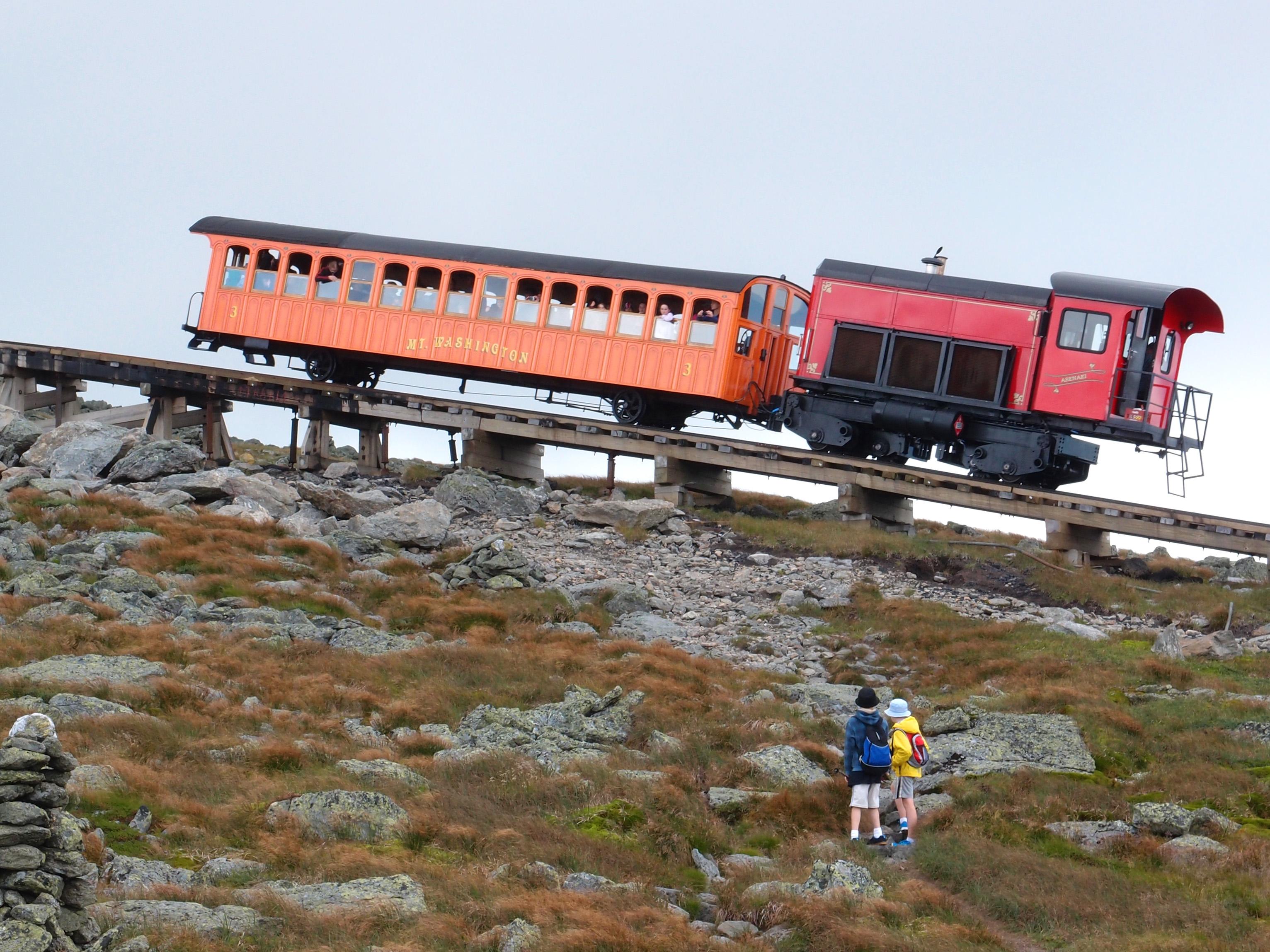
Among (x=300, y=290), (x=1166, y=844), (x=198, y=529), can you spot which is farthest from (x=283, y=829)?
(x=300, y=290)

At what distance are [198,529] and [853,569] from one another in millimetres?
11312

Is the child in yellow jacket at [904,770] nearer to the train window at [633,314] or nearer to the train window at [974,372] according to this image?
the train window at [974,372]

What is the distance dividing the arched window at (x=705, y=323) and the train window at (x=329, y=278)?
8.55m

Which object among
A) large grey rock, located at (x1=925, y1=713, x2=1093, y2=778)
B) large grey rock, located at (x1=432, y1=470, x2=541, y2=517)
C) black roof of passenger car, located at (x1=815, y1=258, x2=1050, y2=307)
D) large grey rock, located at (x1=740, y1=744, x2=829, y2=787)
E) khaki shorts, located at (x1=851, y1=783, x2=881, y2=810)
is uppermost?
black roof of passenger car, located at (x1=815, y1=258, x2=1050, y2=307)

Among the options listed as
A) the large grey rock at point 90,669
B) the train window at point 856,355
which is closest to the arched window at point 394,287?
the train window at point 856,355

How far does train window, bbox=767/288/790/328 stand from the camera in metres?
28.3

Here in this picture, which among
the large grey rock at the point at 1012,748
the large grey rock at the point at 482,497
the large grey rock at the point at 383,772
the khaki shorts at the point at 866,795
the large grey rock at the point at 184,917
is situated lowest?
the large grey rock at the point at 184,917

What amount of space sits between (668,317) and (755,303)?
187 centimetres

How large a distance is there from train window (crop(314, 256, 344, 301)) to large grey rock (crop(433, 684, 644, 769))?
16872 mm

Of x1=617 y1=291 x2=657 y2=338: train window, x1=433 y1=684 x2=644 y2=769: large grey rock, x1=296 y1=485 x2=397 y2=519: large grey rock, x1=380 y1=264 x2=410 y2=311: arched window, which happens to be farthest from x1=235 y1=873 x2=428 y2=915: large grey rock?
x1=380 y1=264 x2=410 y2=311: arched window

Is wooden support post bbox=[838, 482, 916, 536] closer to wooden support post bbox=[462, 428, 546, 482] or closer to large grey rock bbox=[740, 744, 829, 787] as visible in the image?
wooden support post bbox=[462, 428, 546, 482]

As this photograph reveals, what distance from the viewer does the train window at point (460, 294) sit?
2902 centimetres

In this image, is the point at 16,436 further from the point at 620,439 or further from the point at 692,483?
the point at 692,483

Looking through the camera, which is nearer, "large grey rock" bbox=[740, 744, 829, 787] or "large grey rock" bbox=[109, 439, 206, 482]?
"large grey rock" bbox=[740, 744, 829, 787]
